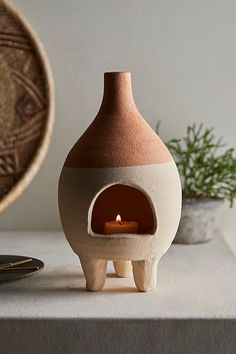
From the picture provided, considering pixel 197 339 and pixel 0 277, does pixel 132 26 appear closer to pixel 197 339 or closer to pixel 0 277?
pixel 0 277

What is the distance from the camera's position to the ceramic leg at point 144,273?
4.00ft

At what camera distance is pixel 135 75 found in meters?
1.77

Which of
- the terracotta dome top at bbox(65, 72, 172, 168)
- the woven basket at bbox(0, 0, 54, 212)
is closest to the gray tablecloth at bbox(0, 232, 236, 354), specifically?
the terracotta dome top at bbox(65, 72, 172, 168)

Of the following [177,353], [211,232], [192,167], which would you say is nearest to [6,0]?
[192,167]

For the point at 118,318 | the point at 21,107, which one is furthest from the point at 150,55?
the point at 118,318

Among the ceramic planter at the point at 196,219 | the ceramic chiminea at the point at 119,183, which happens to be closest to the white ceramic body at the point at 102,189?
the ceramic chiminea at the point at 119,183

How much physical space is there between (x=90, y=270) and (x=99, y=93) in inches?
25.9

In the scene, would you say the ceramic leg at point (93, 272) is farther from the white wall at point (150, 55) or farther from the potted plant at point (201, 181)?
the white wall at point (150, 55)

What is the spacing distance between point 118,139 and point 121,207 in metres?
0.16

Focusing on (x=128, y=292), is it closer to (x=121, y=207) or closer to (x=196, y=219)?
(x=121, y=207)

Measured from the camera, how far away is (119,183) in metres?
1.18

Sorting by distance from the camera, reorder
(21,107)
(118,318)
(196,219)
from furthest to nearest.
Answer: (21,107) → (196,219) → (118,318)

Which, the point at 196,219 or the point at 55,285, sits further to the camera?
the point at 196,219

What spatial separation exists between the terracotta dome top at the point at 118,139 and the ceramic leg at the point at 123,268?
0.22 m
